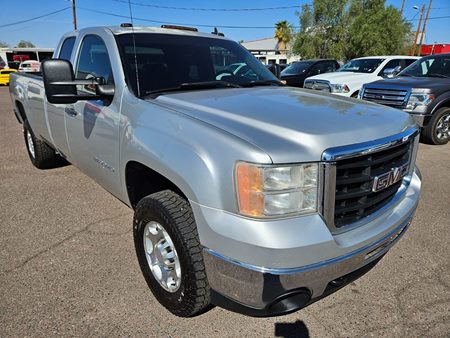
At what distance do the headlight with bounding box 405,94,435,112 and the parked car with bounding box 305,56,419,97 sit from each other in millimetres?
2643

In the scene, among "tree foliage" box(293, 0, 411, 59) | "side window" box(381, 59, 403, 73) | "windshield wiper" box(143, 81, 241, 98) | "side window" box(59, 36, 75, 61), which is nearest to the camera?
"windshield wiper" box(143, 81, 241, 98)

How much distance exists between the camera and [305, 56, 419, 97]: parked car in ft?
32.1

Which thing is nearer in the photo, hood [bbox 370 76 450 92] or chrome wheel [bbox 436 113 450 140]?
hood [bbox 370 76 450 92]

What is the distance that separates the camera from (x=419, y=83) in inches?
277

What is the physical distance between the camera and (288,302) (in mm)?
1803

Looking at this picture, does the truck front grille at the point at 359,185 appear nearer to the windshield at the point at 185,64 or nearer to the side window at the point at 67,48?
the windshield at the point at 185,64

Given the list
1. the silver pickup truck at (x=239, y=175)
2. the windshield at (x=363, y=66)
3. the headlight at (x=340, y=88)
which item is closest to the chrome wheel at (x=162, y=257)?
the silver pickup truck at (x=239, y=175)

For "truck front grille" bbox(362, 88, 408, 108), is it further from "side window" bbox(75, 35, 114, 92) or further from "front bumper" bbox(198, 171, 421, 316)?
"side window" bbox(75, 35, 114, 92)

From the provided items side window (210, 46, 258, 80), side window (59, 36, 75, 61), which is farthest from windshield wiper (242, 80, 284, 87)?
side window (59, 36, 75, 61)

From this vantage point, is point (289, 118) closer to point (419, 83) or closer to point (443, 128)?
point (419, 83)

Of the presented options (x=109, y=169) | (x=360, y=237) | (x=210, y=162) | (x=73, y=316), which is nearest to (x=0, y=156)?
(x=109, y=169)

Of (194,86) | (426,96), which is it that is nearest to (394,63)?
(426,96)

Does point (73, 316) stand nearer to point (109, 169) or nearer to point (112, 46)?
point (109, 169)

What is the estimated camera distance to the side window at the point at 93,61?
2.94 m
